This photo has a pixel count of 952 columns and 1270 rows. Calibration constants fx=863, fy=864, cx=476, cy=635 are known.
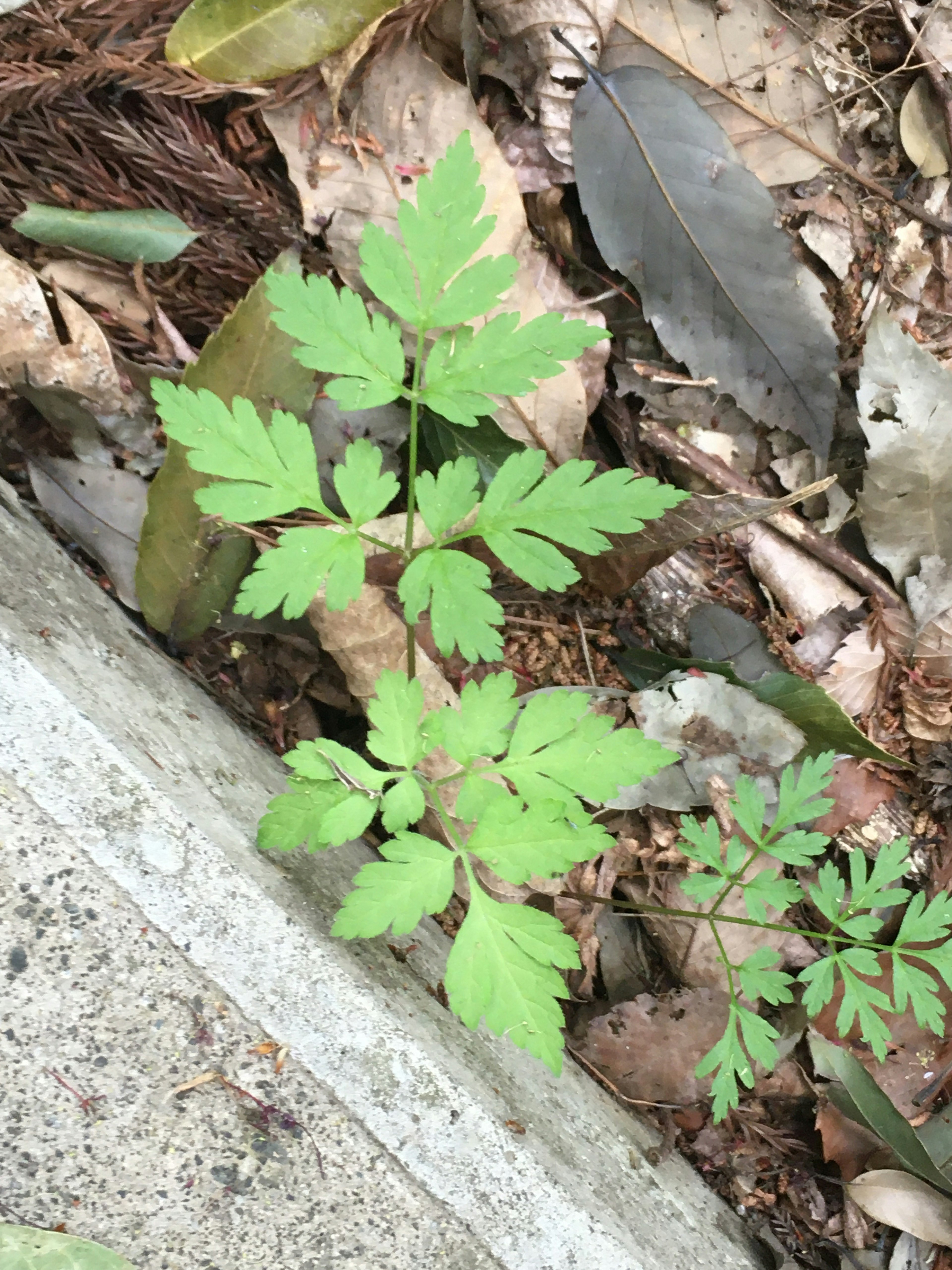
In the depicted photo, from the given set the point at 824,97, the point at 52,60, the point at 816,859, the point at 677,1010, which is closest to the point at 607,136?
the point at 824,97

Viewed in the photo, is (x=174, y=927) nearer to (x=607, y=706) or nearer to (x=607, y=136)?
(x=607, y=706)

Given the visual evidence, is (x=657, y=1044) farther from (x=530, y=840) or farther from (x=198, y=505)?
(x=198, y=505)

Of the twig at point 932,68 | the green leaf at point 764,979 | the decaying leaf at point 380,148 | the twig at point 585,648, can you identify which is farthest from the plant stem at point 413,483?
the twig at point 932,68

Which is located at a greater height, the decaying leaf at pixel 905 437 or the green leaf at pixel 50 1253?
the decaying leaf at pixel 905 437

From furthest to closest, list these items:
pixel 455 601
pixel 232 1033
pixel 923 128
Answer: pixel 923 128, pixel 455 601, pixel 232 1033

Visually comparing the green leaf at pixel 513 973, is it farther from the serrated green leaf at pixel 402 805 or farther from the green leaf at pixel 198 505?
the green leaf at pixel 198 505

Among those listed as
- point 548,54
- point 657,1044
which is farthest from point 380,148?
point 657,1044

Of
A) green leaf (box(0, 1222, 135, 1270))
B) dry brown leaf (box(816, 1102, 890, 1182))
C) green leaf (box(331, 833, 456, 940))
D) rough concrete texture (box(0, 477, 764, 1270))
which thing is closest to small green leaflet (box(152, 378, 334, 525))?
rough concrete texture (box(0, 477, 764, 1270))
